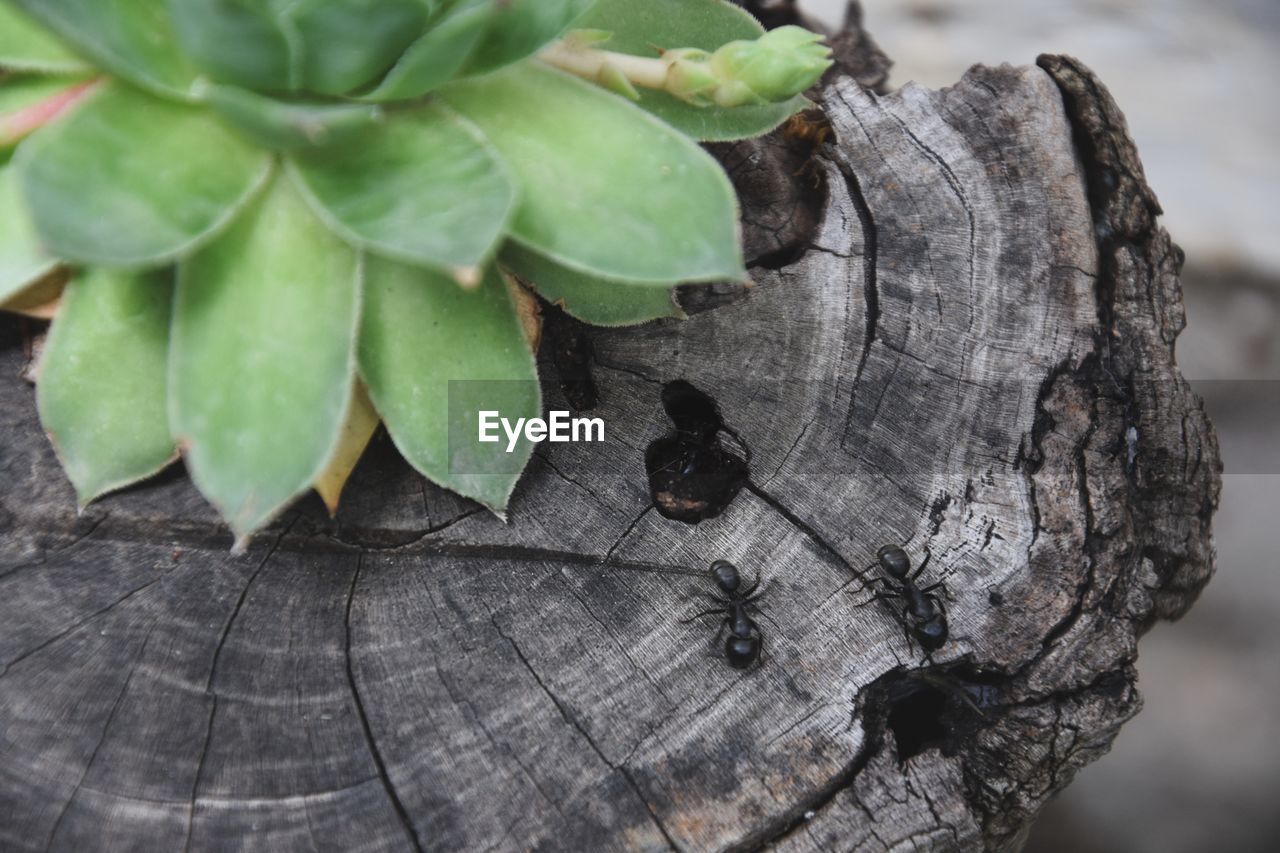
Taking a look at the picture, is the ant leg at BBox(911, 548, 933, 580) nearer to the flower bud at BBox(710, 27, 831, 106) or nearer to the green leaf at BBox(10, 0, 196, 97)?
the flower bud at BBox(710, 27, 831, 106)

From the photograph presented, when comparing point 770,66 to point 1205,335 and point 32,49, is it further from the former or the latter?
point 1205,335

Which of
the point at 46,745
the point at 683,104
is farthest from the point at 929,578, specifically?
the point at 46,745

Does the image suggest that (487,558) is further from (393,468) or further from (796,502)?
(796,502)

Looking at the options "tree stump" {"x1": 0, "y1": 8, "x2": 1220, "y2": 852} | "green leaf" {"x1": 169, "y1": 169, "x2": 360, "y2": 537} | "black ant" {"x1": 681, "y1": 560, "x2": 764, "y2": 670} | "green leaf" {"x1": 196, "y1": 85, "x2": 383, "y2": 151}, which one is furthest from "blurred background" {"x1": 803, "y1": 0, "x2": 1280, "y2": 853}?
"green leaf" {"x1": 196, "y1": 85, "x2": 383, "y2": 151}

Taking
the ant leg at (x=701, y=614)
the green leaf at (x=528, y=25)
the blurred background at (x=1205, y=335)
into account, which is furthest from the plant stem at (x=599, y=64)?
the blurred background at (x=1205, y=335)

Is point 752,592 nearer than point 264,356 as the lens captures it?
No

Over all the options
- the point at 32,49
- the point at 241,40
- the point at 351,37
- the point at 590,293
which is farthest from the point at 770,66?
the point at 32,49
